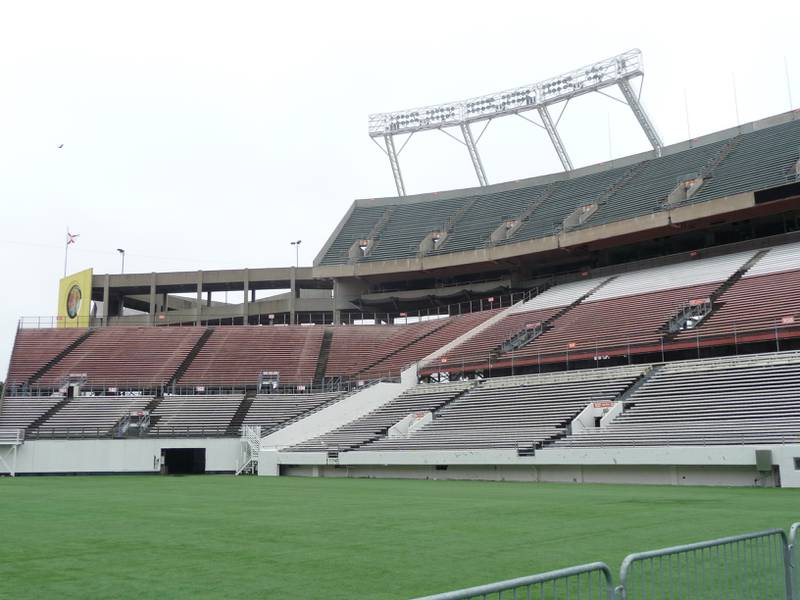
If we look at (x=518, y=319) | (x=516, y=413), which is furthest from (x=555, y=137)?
(x=516, y=413)

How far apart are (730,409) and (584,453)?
5.68m

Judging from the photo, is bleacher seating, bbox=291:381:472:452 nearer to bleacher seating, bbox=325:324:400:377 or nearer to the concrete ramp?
the concrete ramp

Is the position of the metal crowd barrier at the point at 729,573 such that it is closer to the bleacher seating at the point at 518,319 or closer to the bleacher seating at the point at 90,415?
the bleacher seating at the point at 518,319

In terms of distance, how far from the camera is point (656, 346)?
37.1 meters

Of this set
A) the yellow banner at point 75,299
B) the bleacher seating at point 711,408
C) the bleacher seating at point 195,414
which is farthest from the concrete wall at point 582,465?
the yellow banner at point 75,299

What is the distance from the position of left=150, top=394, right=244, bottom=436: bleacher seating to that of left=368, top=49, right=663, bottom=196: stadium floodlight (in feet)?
102

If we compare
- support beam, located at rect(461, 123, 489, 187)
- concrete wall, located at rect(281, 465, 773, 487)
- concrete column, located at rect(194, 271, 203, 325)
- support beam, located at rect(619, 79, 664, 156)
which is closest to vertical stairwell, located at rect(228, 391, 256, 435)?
concrete wall, located at rect(281, 465, 773, 487)

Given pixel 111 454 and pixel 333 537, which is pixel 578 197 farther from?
pixel 333 537

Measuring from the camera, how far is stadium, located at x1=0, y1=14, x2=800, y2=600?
11172mm

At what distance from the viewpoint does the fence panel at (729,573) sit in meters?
6.87

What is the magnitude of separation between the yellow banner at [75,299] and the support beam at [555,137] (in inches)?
1590

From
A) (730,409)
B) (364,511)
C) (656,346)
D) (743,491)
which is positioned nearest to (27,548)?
(364,511)

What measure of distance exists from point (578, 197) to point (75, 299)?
43.0 meters

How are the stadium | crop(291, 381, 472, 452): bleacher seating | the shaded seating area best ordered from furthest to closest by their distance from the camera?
the shaded seating area → crop(291, 381, 472, 452): bleacher seating → the stadium
